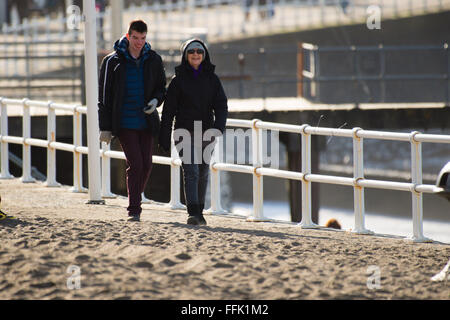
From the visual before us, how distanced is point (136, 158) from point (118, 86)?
621 mm

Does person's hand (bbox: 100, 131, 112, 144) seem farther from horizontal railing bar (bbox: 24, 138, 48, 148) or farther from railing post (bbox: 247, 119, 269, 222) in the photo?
horizontal railing bar (bbox: 24, 138, 48, 148)

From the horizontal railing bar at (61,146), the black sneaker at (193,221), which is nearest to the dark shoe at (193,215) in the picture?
the black sneaker at (193,221)

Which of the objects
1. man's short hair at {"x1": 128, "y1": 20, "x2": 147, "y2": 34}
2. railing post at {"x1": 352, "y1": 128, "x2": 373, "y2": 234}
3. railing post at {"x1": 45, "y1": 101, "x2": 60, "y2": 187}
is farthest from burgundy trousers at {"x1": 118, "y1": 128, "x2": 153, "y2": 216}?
railing post at {"x1": 45, "y1": 101, "x2": 60, "y2": 187}

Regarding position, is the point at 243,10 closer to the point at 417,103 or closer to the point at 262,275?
the point at 417,103

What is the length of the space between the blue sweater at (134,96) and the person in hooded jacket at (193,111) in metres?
0.22

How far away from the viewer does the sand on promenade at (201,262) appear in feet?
22.1

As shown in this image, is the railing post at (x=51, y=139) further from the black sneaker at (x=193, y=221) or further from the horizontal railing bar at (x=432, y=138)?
the horizontal railing bar at (x=432, y=138)

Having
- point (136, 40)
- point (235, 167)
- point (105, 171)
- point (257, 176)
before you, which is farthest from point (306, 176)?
point (105, 171)

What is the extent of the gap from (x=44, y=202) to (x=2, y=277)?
410cm

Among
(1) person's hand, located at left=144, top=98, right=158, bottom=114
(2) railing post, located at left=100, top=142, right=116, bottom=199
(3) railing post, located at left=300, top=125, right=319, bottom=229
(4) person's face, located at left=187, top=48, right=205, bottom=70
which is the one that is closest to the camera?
(4) person's face, located at left=187, top=48, right=205, bottom=70

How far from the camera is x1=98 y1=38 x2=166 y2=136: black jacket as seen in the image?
30.0ft

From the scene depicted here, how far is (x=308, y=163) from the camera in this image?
9938mm

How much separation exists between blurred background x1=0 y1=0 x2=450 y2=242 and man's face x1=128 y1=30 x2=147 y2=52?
6.13ft

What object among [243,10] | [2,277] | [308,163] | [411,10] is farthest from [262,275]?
[243,10]
